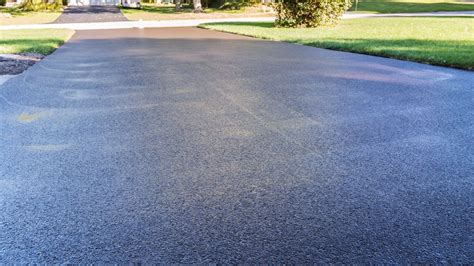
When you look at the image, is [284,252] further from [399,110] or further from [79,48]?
[79,48]

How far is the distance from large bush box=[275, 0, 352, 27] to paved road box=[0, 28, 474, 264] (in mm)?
11607

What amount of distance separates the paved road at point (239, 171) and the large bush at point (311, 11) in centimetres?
1161

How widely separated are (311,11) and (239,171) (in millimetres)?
15948

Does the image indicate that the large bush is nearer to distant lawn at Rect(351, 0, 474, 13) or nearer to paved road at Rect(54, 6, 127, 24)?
paved road at Rect(54, 6, 127, 24)

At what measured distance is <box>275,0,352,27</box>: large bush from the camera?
18.4m

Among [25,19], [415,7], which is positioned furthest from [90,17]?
[415,7]

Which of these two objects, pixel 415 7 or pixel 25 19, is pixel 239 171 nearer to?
pixel 25 19

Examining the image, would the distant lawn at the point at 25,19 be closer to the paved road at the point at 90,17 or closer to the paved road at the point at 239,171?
the paved road at the point at 90,17

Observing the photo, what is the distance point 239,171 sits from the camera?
3.60 meters

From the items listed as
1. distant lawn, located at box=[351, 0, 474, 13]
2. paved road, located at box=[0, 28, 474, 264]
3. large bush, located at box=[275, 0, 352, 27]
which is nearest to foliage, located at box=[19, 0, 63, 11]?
distant lawn, located at box=[351, 0, 474, 13]

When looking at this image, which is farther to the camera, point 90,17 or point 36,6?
point 36,6

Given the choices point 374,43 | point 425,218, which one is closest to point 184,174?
point 425,218

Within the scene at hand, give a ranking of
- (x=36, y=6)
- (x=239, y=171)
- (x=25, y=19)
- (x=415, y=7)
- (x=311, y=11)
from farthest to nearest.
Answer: (x=36, y=6), (x=415, y=7), (x=25, y=19), (x=311, y=11), (x=239, y=171)

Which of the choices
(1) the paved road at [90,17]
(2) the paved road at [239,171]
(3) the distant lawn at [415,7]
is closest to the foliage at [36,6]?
(1) the paved road at [90,17]
